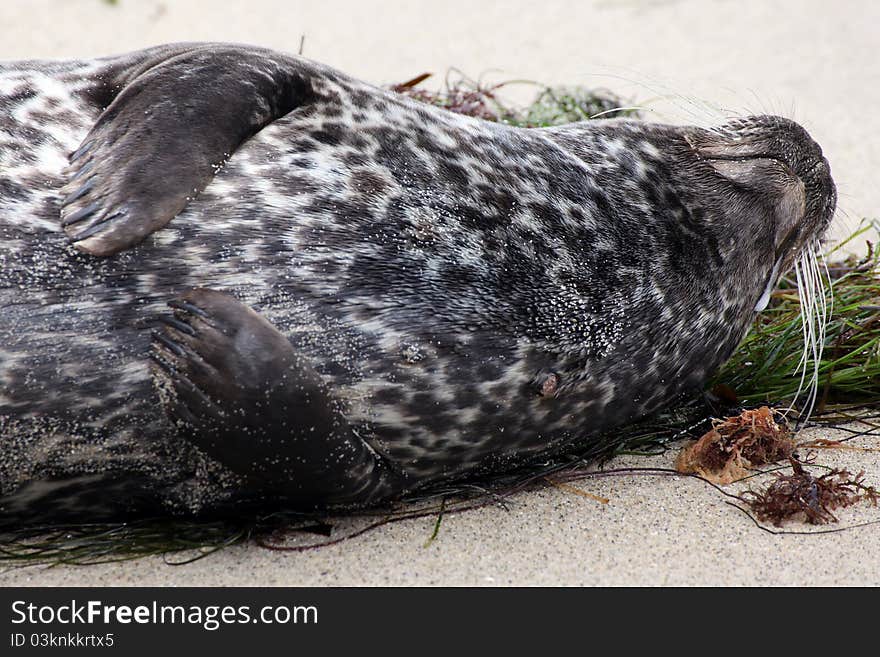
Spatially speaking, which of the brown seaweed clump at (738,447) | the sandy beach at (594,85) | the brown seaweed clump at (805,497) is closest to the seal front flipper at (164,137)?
the sandy beach at (594,85)

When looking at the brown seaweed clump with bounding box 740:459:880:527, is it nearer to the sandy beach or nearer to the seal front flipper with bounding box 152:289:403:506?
the sandy beach

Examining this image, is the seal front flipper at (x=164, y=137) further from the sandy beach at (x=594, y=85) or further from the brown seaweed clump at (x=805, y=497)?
the brown seaweed clump at (x=805, y=497)

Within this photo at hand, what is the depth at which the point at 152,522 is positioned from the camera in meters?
3.29

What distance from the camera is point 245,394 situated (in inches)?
110

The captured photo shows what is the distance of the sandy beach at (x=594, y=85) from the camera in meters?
3.10

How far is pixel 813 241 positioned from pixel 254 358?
211cm

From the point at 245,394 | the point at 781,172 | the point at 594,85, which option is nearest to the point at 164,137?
the point at 245,394

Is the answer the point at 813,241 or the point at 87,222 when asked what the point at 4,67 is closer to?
the point at 87,222

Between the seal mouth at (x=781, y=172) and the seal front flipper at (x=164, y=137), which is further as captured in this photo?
the seal mouth at (x=781, y=172)

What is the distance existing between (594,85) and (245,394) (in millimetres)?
4888

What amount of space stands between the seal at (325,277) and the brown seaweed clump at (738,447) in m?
0.19

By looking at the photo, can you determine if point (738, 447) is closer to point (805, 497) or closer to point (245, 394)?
point (805, 497)

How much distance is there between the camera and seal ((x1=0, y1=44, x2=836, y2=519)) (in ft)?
9.55
